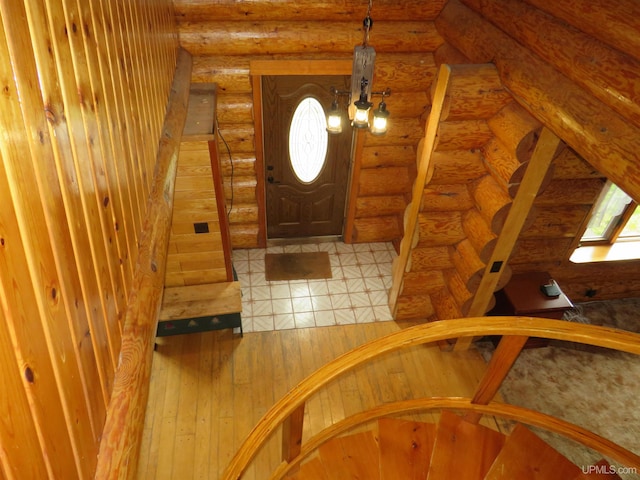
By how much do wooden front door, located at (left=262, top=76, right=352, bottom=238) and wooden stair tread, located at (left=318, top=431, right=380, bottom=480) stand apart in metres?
3.63

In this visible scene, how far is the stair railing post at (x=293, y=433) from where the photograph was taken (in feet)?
9.38

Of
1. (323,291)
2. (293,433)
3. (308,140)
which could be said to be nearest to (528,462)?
(293,433)

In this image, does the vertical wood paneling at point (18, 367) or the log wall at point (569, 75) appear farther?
the log wall at point (569, 75)

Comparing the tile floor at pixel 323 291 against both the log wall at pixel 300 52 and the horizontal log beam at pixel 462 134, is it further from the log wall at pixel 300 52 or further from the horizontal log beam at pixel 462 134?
the horizontal log beam at pixel 462 134

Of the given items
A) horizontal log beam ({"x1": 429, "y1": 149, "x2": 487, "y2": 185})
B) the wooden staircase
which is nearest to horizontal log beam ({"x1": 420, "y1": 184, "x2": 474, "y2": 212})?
horizontal log beam ({"x1": 429, "y1": 149, "x2": 487, "y2": 185})

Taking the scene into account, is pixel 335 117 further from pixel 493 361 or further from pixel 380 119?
pixel 493 361

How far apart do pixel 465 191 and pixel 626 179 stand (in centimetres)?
216

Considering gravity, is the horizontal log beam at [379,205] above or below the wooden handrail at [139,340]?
above

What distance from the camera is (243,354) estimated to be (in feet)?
17.4

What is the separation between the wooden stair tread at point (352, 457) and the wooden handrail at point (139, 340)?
174 cm

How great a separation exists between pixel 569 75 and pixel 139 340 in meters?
3.00

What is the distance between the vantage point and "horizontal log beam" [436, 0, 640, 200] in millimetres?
2541

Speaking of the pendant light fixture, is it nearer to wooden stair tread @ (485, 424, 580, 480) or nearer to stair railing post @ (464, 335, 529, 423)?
stair railing post @ (464, 335, 529, 423)

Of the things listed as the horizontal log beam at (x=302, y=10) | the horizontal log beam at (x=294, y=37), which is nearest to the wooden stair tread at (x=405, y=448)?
the horizontal log beam at (x=294, y=37)
